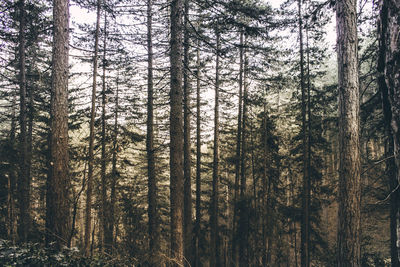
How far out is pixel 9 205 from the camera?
30.3ft

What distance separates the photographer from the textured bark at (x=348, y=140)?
4902 millimetres

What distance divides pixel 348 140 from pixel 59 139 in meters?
7.25

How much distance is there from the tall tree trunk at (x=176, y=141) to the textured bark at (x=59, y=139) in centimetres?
286

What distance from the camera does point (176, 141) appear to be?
6.74 metres

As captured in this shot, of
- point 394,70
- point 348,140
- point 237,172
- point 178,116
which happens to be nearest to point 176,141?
point 178,116

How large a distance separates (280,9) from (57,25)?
11.3 metres

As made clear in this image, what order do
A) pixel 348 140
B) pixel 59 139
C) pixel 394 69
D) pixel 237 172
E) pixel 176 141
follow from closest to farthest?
pixel 394 69 → pixel 348 140 → pixel 59 139 → pixel 176 141 → pixel 237 172

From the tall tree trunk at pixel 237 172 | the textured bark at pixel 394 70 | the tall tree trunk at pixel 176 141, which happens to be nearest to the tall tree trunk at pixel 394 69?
the textured bark at pixel 394 70

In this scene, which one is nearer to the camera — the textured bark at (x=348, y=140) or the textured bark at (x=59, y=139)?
the textured bark at (x=348, y=140)

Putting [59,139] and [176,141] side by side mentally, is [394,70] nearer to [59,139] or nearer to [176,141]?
[176,141]

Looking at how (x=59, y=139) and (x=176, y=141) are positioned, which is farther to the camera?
(x=176, y=141)

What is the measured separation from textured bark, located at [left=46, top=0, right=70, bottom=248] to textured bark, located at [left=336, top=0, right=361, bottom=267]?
6.77 meters

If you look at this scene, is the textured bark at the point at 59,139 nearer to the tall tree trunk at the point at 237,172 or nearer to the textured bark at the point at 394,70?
the textured bark at the point at 394,70

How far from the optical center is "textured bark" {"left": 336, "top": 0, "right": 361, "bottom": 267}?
4902 mm
